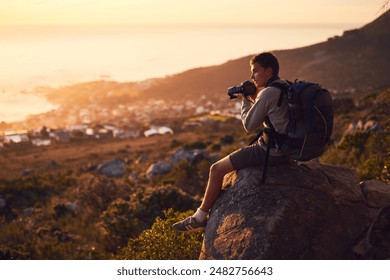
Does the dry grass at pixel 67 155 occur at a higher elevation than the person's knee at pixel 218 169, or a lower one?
lower

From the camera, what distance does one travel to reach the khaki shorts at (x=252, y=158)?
506 cm

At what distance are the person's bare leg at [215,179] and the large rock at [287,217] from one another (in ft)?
0.33

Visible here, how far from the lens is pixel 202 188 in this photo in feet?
55.2

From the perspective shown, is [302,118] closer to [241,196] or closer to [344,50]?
[241,196]

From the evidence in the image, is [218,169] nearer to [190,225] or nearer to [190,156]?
[190,225]

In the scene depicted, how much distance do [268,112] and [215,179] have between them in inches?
46.6

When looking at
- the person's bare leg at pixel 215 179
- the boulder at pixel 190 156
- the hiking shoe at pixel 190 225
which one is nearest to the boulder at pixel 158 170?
the boulder at pixel 190 156

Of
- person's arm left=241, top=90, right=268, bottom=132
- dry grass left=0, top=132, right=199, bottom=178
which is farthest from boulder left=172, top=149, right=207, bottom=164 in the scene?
person's arm left=241, top=90, right=268, bottom=132

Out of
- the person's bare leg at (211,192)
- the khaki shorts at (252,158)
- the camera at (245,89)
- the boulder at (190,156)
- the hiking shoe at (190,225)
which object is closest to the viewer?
the camera at (245,89)

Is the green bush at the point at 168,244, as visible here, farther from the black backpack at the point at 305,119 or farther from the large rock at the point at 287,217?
the black backpack at the point at 305,119
